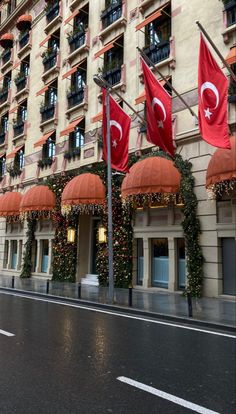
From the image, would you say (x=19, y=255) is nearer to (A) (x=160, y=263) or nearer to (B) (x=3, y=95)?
(A) (x=160, y=263)

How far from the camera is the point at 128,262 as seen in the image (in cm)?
1812

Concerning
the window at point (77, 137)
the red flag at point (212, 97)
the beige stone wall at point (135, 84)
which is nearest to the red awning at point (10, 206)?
the beige stone wall at point (135, 84)

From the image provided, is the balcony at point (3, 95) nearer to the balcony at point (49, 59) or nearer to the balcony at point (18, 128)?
the balcony at point (18, 128)

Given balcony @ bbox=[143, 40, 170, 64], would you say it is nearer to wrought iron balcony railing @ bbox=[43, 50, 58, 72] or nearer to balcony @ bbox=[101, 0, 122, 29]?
balcony @ bbox=[101, 0, 122, 29]

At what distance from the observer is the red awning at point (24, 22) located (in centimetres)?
2966

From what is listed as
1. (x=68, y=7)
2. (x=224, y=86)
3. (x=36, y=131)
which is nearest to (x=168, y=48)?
(x=224, y=86)

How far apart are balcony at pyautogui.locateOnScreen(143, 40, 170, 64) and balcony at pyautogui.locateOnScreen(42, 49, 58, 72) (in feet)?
32.2

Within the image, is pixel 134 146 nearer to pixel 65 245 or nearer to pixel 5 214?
pixel 65 245

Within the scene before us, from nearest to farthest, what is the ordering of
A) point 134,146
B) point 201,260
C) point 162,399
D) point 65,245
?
point 162,399
point 201,260
point 134,146
point 65,245

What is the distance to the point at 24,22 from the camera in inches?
1172

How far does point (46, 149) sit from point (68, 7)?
9769 mm

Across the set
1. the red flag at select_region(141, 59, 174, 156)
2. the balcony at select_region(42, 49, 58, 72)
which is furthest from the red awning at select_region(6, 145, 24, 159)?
the red flag at select_region(141, 59, 174, 156)

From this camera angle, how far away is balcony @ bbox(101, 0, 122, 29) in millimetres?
20922

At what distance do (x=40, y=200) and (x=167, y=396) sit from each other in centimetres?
1801
